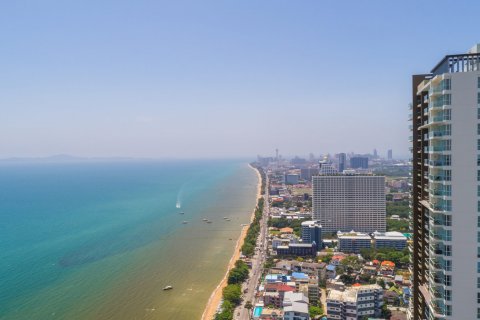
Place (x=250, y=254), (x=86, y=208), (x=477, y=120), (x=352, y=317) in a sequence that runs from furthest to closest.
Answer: (x=86, y=208)
(x=250, y=254)
(x=352, y=317)
(x=477, y=120)

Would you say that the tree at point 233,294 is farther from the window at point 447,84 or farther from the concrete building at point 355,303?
the window at point 447,84

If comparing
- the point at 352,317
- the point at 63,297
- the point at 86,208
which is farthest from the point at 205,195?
the point at 352,317

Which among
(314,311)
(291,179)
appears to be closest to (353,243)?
(314,311)

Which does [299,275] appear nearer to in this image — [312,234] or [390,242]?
[312,234]

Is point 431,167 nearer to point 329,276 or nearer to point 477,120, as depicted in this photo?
A: point 477,120

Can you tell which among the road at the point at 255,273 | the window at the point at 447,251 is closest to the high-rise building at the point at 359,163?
the road at the point at 255,273
